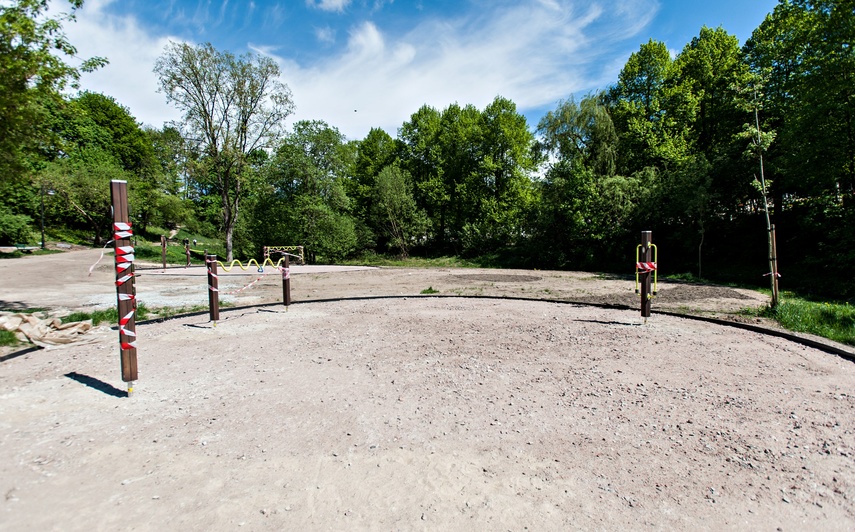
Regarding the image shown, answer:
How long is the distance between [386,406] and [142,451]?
1.87m

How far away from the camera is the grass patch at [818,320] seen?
21.6ft

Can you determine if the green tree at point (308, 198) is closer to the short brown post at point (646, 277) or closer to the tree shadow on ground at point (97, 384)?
the short brown post at point (646, 277)

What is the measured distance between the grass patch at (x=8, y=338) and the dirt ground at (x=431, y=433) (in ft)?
2.83

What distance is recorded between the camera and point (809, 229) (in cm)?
1648

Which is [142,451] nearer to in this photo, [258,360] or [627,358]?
[258,360]

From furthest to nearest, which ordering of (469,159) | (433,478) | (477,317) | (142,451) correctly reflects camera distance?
(469,159) → (477,317) → (142,451) → (433,478)

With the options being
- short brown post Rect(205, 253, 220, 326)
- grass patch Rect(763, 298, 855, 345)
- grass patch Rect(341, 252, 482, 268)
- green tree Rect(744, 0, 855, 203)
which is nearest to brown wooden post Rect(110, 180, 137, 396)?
short brown post Rect(205, 253, 220, 326)

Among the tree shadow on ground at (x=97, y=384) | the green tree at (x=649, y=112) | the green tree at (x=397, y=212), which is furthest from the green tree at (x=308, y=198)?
the tree shadow on ground at (x=97, y=384)

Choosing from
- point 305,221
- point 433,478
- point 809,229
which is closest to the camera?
point 433,478

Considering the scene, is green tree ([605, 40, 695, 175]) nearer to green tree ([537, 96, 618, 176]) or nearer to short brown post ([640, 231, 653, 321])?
green tree ([537, 96, 618, 176])

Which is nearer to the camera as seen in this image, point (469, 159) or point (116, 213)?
point (116, 213)

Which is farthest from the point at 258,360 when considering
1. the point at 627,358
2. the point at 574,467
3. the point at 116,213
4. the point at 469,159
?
the point at 469,159

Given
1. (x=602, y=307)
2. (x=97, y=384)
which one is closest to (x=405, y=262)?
(x=602, y=307)

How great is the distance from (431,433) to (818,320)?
7932 mm
